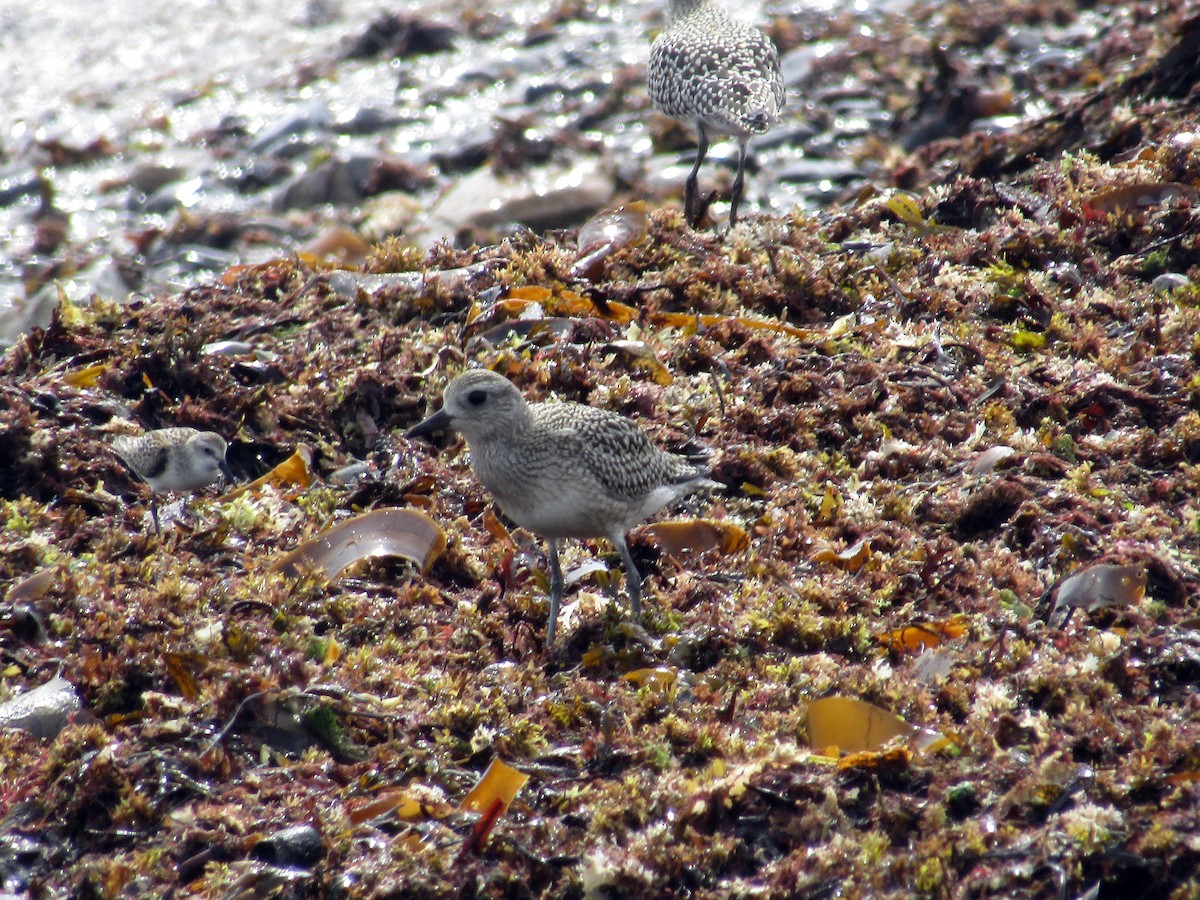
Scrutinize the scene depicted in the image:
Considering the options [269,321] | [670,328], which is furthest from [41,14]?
[670,328]

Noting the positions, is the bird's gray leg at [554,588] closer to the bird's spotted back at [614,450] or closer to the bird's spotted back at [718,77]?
the bird's spotted back at [614,450]

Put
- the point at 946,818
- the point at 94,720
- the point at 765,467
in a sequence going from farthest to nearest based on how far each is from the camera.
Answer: the point at 765,467, the point at 94,720, the point at 946,818

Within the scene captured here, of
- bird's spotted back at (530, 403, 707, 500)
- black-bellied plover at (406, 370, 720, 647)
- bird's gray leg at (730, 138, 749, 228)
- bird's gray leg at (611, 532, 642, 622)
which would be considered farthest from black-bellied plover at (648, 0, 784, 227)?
bird's gray leg at (611, 532, 642, 622)

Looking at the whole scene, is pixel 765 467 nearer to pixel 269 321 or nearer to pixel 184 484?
pixel 184 484

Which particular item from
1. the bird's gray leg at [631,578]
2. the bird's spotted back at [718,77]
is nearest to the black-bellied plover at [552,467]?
the bird's gray leg at [631,578]

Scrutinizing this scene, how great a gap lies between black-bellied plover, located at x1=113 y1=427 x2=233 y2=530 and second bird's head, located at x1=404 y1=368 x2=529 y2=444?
146 cm

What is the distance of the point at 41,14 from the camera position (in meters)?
20.1

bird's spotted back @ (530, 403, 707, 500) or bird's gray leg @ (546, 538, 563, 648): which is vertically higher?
bird's spotted back @ (530, 403, 707, 500)

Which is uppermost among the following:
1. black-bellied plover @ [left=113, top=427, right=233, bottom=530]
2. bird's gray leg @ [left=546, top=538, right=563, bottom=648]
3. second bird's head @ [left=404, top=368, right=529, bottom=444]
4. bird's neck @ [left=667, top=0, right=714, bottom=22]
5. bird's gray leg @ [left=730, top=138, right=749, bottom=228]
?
second bird's head @ [left=404, top=368, right=529, bottom=444]

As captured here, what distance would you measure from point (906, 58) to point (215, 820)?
42.5 feet

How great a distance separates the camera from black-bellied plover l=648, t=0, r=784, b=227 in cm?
989

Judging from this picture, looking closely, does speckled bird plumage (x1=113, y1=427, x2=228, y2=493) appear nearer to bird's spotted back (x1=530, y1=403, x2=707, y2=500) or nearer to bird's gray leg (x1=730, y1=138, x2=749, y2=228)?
bird's spotted back (x1=530, y1=403, x2=707, y2=500)

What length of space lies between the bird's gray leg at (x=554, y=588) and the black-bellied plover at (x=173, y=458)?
187cm

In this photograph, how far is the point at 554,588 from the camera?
225 inches
